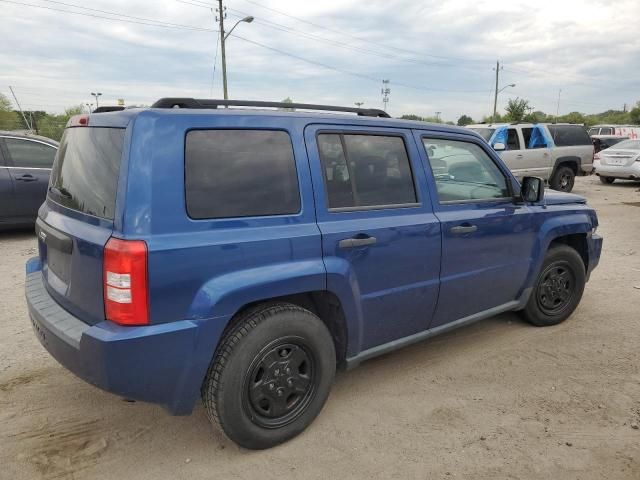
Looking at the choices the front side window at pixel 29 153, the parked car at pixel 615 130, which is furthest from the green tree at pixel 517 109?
the front side window at pixel 29 153

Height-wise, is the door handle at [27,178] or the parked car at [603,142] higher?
the parked car at [603,142]

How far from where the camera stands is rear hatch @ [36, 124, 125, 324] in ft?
7.59

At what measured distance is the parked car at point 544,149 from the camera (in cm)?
1252

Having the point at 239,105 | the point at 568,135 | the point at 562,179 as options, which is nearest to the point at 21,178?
the point at 239,105

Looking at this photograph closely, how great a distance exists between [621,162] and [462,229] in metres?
14.4

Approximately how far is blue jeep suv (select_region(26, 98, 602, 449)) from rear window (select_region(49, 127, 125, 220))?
1 cm

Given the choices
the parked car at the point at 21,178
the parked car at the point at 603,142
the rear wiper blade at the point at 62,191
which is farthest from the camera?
the parked car at the point at 603,142

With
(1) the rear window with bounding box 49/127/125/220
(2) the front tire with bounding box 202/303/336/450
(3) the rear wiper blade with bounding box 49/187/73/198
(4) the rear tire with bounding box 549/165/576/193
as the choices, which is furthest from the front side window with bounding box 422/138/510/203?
(4) the rear tire with bounding box 549/165/576/193

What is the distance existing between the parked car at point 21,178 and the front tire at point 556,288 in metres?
7.01

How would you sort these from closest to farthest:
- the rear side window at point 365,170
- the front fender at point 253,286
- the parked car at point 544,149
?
the front fender at point 253,286, the rear side window at point 365,170, the parked car at point 544,149

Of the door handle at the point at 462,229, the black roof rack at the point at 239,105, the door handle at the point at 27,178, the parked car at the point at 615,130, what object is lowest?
the door handle at the point at 462,229

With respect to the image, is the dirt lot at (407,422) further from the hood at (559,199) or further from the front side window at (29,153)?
the front side window at (29,153)

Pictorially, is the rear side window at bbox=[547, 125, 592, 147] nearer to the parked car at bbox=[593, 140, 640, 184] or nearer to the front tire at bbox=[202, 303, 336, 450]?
the parked car at bbox=[593, 140, 640, 184]

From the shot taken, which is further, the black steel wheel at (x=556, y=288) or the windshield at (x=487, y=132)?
the windshield at (x=487, y=132)
